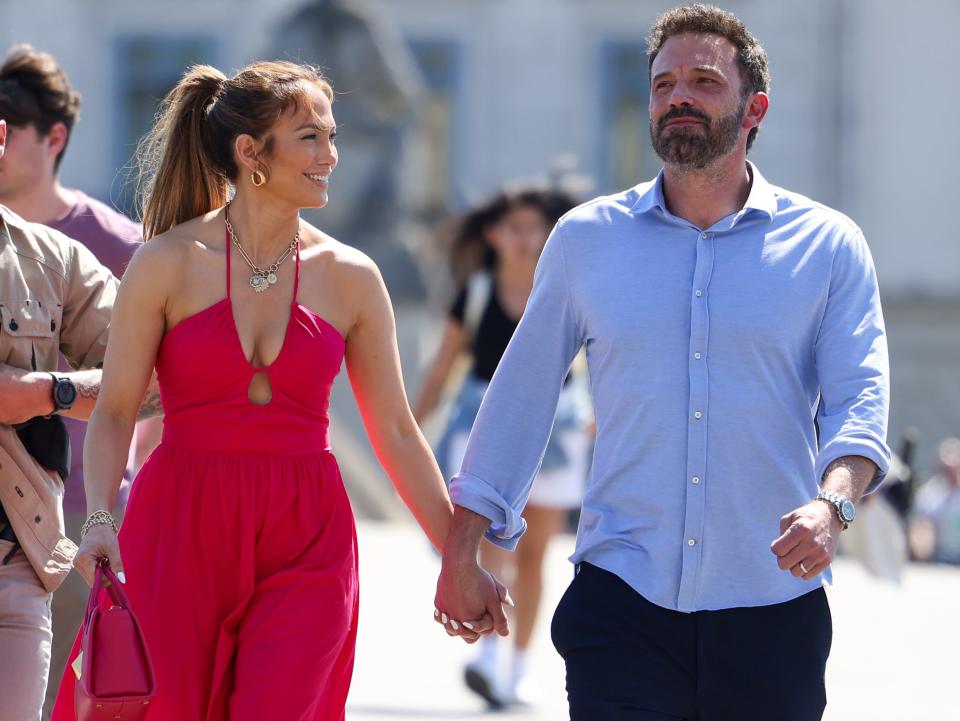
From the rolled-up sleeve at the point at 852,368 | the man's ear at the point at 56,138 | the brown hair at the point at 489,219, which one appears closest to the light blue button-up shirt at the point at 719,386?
the rolled-up sleeve at the point at 852,368

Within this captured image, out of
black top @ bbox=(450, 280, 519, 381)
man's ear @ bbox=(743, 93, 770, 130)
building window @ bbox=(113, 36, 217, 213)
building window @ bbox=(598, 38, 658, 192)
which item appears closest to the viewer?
man's ear @ bbox=(743, 93, 770, 130)

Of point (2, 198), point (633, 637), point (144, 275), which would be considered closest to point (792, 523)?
point (633, 637)

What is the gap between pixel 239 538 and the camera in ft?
14.6

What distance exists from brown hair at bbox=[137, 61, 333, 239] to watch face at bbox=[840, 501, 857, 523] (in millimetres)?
1615

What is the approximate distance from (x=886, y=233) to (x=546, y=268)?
96.7 feet

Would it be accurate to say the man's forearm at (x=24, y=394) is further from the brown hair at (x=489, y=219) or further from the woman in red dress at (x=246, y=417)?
the brown hair at (x=489, y=219)

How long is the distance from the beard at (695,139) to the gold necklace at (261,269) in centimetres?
90

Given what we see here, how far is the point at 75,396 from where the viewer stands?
187 inches

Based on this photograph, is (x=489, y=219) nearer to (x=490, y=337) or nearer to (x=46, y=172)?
(x=490, y=337)

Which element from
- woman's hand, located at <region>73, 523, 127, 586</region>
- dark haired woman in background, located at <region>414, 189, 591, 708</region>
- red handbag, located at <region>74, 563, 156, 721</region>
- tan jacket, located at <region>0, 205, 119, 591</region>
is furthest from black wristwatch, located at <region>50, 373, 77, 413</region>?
dark haired woman in background, located at <region>414, 189, 591, 708</region>

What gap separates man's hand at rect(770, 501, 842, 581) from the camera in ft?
12.6

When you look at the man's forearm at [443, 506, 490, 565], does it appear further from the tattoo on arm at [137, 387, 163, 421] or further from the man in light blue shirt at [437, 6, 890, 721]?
the tattoo on arm at [137, 387, 163, 421]

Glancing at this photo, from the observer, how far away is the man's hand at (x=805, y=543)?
151 inches

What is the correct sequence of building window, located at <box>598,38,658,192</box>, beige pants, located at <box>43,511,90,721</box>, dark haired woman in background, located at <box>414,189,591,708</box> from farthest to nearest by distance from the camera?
1. building window, located at <box>598,38,658,192</box>
2. dark haired woman in background, located at <box>414,189,591,708</box>
3. beige pants, located at <box>43,511,90,721</box>
